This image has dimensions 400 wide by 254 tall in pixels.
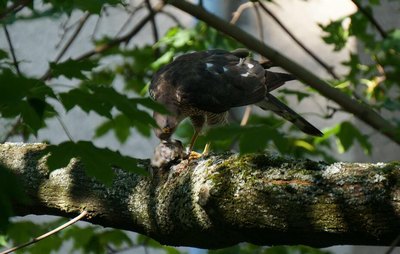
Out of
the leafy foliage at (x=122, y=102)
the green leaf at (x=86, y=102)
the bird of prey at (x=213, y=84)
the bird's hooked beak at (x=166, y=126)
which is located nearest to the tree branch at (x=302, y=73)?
the leafy foliage at (x=122, y=102)

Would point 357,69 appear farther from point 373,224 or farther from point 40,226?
point 373,224

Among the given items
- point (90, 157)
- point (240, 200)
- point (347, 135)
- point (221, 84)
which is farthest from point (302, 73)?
point (347, 135)

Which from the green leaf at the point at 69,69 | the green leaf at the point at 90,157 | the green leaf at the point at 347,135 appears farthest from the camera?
the green leaf at the point at 347,135

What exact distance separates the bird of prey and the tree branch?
0.88 m

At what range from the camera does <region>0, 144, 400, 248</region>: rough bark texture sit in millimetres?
1983

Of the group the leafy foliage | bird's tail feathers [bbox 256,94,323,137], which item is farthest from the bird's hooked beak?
bird's tail feathers [bbox 256,94,323,137]

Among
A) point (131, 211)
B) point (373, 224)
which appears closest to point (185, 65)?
point (131, 211)

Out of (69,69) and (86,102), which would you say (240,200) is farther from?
(69,69)

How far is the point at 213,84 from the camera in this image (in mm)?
3604

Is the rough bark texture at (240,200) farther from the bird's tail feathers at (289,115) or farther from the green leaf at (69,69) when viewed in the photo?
the bird's tail feathers at (289,115)

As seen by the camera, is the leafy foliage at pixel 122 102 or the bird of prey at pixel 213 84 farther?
the bird of prey at pixel 213 84

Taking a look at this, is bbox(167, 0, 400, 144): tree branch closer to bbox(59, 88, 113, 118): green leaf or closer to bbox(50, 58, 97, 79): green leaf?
bbox(50, 58, 97, 79): green leaf

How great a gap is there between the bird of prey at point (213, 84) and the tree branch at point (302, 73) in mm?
875

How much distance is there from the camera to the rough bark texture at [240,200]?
1.98m
